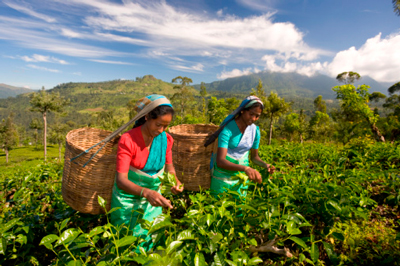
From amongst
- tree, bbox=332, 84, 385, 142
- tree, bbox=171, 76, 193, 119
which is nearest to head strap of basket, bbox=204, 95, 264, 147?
tree, bbox=332, 84, 385, 142

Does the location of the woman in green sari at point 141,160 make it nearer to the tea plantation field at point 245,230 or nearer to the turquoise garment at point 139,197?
the turquoise garment at point 139,197

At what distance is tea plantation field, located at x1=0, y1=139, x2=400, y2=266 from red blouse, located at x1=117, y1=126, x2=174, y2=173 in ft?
1.53

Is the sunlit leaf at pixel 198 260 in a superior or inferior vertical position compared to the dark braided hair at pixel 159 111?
inferior

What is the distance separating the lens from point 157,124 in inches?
75.5

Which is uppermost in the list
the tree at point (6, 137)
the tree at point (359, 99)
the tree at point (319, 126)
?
the tree at point (359, 99)

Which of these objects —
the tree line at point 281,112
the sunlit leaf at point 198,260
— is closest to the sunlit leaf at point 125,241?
the sunlit leaf at point 198,260

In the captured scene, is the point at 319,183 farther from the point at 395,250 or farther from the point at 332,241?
the point at 395,250

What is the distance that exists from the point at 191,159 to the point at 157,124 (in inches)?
28.3

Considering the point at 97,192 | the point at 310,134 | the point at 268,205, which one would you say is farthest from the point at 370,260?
the point at 310,134

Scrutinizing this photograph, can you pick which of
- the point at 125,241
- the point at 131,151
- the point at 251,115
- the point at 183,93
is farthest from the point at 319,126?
the point at 125,241

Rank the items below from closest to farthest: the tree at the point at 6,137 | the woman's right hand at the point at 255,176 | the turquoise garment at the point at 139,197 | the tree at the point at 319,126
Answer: the woman's right hand at the point at 255,176 < the turquoise garment at the point at 139,197 < the tree at the point at 6,137 < the tree at the point at 319,126

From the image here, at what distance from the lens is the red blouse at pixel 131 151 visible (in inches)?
71.9

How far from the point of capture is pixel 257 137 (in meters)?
2.71

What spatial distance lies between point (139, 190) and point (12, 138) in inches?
2337
